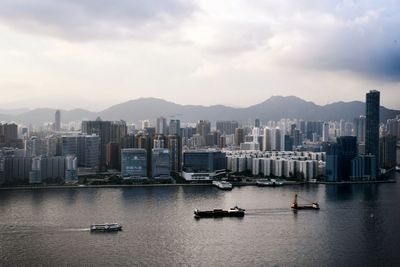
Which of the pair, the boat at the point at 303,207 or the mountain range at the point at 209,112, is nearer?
the boat at the point at 303,207

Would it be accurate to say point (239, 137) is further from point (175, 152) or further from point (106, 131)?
point (175, 152)

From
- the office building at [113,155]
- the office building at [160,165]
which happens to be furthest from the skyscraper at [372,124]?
the office building at [113,155]

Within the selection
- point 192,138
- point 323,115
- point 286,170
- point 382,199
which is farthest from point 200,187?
point 323,115

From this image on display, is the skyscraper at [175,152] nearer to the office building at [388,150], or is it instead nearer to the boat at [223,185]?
the boat at [223,185]

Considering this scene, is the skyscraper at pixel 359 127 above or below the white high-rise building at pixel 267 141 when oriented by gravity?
above

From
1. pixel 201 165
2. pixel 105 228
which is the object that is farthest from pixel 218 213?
pixel 201 165

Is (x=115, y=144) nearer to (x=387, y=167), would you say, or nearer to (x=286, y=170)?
(x=286, y=170)
